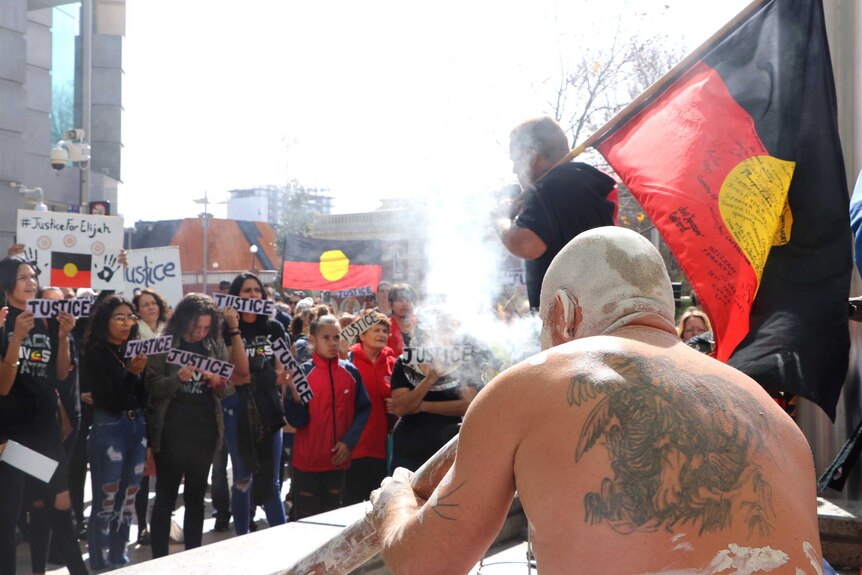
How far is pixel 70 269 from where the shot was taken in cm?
931

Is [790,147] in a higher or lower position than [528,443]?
higher

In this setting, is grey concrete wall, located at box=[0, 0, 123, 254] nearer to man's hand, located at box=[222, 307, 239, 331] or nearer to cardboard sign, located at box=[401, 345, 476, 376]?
man's hand, located at box=[222, 307, 239, 331]

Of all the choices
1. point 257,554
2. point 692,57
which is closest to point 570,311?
point 257,554

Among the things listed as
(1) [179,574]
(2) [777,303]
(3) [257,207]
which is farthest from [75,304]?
(3) [257,207]

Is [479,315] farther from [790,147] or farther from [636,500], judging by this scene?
[636,500]

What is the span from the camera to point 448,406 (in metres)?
6.48

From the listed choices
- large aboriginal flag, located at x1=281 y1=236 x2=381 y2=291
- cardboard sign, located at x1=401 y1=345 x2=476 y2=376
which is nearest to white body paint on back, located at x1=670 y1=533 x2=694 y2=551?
cardboard sign, located at x1=401 y1=345 x2=476 y2=376

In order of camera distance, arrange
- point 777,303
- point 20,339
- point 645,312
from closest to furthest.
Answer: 1. point 645,312
2. point 777,303
3. point 20,339

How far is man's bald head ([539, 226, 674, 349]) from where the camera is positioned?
2197 mm

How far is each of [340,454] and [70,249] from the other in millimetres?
4171

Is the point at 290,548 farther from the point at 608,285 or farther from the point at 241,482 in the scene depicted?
the point at 241,482

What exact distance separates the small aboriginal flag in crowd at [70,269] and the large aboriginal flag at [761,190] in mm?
6511

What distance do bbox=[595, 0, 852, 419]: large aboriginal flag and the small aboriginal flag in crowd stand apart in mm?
6511

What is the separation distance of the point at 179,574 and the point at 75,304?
11.4 ft
